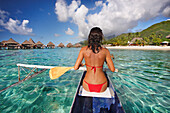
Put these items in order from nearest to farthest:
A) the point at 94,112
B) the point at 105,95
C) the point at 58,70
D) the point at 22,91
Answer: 1. the point at 94,112
2. the point at 105,95
3. the point at 58,70
4. the point at 22,91

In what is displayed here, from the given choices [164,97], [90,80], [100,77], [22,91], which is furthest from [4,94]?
[164,97]

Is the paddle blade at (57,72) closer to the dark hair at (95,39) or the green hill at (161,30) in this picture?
the dark hair at (95,39)

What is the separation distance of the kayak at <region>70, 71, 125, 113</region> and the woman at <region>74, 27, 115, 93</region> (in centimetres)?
16

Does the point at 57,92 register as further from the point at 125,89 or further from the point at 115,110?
the point at 125,89

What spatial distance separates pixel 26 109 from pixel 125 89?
4.60 m

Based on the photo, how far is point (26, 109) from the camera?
2695 mm

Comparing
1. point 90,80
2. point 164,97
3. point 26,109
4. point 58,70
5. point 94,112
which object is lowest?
point 164,97

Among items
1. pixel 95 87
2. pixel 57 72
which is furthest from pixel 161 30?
pixel 57 72

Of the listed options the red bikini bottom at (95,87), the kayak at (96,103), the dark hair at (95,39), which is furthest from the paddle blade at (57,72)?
the dark hair at (95,39)

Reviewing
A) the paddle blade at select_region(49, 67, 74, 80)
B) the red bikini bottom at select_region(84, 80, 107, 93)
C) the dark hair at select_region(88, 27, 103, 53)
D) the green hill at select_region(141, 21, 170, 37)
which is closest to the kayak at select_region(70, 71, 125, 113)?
the red bikini bottom at select_region(84, 80, 107, 93)

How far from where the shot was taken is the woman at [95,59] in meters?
1.87

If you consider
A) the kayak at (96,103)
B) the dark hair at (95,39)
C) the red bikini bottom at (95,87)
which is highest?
the dark hair at (95,39)

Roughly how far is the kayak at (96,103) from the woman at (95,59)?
0.16 m

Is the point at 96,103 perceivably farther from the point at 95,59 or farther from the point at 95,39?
the point at 95,39
